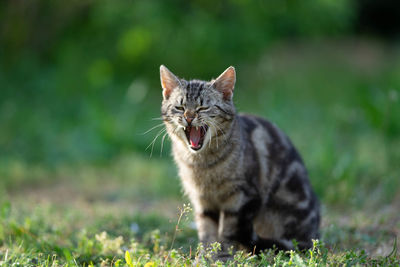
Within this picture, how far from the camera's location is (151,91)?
9195mm

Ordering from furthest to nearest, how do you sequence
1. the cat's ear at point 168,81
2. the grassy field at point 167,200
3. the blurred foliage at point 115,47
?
the blurred foliage at point 115,47 → the cat's ear at point 168,81 → the grassy field at point 167,200

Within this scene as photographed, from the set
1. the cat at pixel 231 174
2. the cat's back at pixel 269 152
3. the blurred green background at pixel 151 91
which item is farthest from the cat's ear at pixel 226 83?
the blurred green background at pixel 151 91

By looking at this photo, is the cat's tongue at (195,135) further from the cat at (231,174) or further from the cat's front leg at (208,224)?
the cat's front leg at (208,224)

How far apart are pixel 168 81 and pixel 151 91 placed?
5824 mm

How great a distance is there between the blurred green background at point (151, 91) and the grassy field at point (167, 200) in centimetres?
3

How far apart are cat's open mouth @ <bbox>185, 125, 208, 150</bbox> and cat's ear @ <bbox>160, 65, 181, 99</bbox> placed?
370mm

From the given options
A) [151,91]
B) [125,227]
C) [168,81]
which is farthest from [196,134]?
[151,91]

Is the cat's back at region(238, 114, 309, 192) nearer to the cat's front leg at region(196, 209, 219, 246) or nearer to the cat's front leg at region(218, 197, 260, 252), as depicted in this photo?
the cat's front leg at region(218, 197, 260, 252)

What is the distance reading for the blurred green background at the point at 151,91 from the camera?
540cm

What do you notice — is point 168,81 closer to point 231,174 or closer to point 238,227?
point 231,174

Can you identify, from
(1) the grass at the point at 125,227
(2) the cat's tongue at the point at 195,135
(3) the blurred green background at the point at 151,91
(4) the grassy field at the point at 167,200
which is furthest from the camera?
(3) the blurred green background at the point at 151,91

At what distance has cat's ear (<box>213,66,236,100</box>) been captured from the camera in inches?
130

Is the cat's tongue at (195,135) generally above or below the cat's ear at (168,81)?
below

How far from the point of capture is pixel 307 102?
8.70 m
